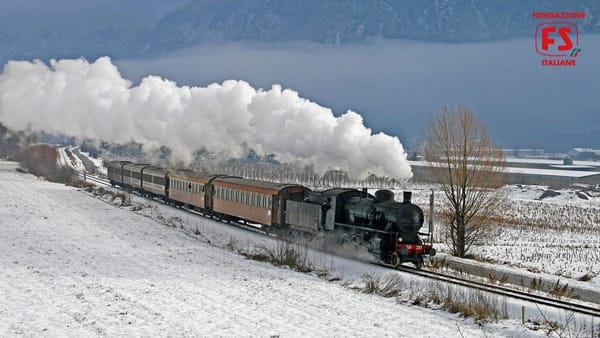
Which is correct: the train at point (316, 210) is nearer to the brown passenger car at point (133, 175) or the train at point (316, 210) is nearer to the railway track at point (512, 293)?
the railway track at point (512, 293)

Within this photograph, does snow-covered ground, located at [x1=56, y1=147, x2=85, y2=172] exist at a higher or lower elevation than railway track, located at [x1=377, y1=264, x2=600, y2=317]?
higher

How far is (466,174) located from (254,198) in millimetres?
11989

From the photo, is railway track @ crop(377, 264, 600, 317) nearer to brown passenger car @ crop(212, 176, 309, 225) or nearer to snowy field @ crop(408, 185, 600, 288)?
snowy field @ crop(408, 185, 600, 288)

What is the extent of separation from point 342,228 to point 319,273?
3570mm

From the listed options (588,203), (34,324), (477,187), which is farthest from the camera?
(588,203)

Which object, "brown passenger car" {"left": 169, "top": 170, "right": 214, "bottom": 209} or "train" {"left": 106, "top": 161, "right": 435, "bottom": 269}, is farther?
"brown passenger car" {"left": 169, "top": 170, "right": 214, "bottom": 209}

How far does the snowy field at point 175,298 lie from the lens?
14.3m

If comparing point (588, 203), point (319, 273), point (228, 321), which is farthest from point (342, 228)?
point (588, 203)

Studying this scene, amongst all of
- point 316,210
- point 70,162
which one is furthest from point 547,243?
point 70,162

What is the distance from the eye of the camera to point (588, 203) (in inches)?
3492

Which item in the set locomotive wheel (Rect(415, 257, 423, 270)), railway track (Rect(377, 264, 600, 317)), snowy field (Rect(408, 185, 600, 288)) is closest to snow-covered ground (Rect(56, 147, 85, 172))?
snowy field (Rect(408, 185, 600, 288))

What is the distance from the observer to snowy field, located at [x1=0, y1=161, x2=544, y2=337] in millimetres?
14266

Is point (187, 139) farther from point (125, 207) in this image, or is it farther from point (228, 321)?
point (228, 321)

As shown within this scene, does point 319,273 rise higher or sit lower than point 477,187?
lower
